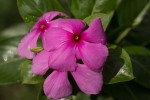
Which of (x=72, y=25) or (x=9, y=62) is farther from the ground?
(x=72, y=25)

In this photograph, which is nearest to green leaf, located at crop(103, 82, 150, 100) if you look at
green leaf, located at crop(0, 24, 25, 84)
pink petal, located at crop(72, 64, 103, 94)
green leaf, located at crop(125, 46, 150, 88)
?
green leaf, located at crop(125, 46, 150, 88)

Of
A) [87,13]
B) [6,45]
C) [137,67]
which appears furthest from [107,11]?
[6,45]

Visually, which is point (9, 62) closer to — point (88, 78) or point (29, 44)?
point (29, 44)

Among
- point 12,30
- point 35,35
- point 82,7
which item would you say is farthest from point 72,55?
point 12,30

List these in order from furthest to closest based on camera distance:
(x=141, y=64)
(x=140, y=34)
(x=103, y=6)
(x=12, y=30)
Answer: (x=12, y=30) → (x=140, y=34) → (x=141, y=64) → (x=103, y=6)

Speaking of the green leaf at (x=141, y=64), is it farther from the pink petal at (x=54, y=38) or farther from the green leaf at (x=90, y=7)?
the pink petal at (x=54, y=38)

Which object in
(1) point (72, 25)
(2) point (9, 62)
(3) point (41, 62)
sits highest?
(1) point (72, 25)

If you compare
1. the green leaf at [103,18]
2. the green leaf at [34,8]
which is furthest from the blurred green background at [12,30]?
the green leaf at [103,18]
